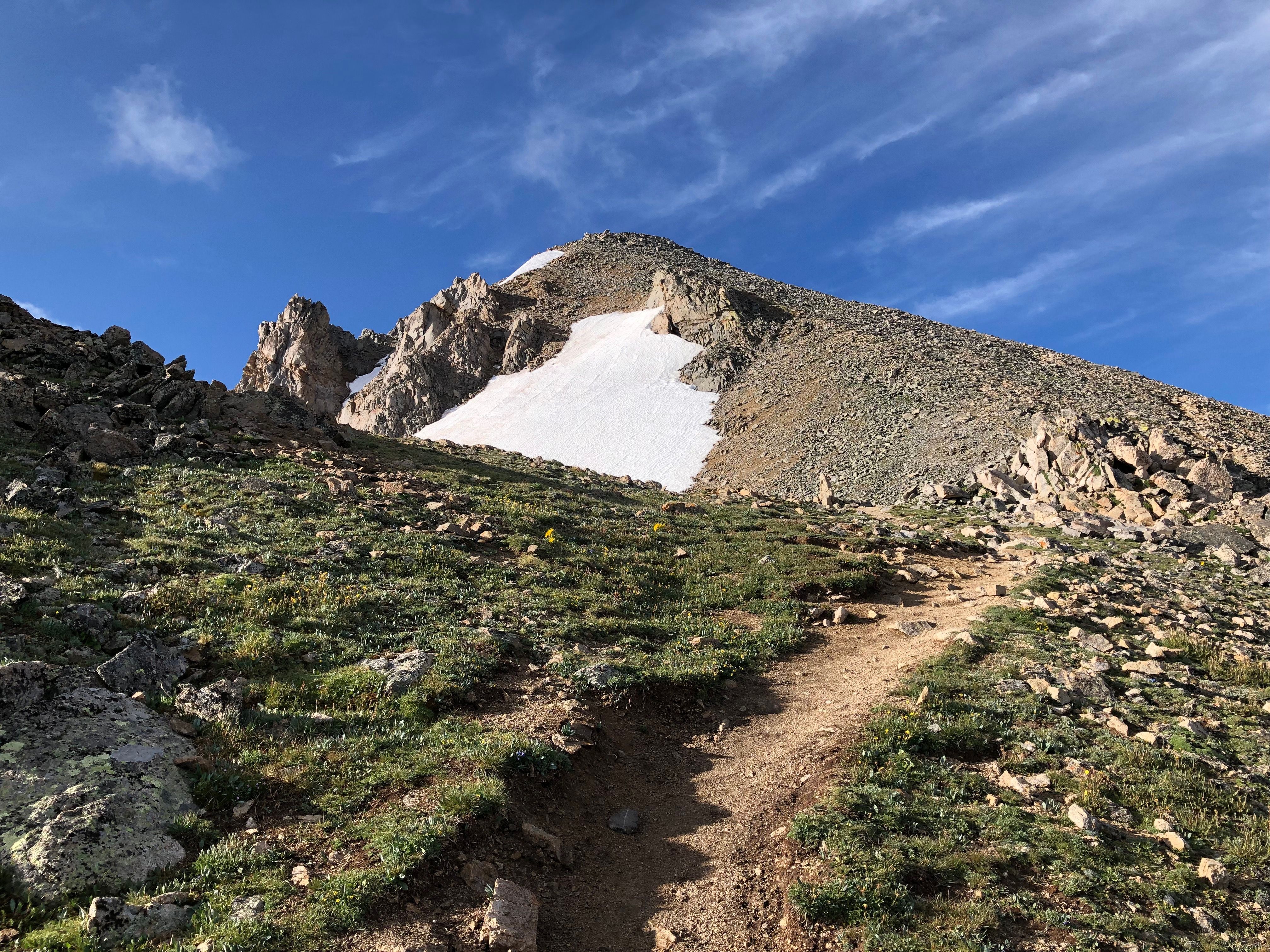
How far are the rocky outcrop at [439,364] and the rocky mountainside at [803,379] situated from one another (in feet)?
0.58

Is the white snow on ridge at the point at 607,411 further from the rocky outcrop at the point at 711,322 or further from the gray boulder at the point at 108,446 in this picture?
the gray boulder at the point at 108,446

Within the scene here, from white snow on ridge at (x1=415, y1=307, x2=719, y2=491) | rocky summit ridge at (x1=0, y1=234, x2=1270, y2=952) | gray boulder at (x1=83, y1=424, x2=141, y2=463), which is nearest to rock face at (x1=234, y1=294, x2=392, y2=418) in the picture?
white snow on ridge at (x1=415, y1=307, x2=719, y2=491)

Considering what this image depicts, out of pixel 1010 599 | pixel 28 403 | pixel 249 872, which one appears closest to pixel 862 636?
pixel 1010 599

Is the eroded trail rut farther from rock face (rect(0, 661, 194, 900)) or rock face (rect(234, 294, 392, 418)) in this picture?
rock face (rect(234, 294, 392, 418))

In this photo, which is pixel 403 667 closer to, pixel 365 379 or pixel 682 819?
pixel 682 819

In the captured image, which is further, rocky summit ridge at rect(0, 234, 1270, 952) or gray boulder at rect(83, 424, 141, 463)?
gray boulder at rect(83, 424, 141, 463)

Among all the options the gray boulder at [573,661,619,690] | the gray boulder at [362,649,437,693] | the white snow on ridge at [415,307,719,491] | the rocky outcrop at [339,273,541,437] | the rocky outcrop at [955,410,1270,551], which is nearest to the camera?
the gray boulder at [362,649,437,693]

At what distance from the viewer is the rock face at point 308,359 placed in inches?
2958

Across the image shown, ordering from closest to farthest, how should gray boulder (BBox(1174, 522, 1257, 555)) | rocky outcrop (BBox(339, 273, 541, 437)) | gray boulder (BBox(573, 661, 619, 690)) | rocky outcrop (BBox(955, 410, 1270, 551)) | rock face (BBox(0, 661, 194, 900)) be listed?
rock face (BBox(0, 661, 194, 900)), gray boulder (BBox(573, 661, 619, 690)), gray boulder (BBox(1174, 522, 1257, 555)), rocky outcrop (BBox(955, 410, 1270, 551)), rocky outcrop (BBox(339, 273, 541, 437))

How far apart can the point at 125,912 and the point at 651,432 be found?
170ft

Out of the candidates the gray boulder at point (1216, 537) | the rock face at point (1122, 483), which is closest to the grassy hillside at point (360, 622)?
the gray boulder at point (1216, 537)

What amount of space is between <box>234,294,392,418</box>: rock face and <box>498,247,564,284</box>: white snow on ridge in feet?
72.4

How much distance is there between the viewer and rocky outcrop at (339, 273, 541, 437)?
227 ft

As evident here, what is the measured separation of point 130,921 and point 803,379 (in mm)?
56313
